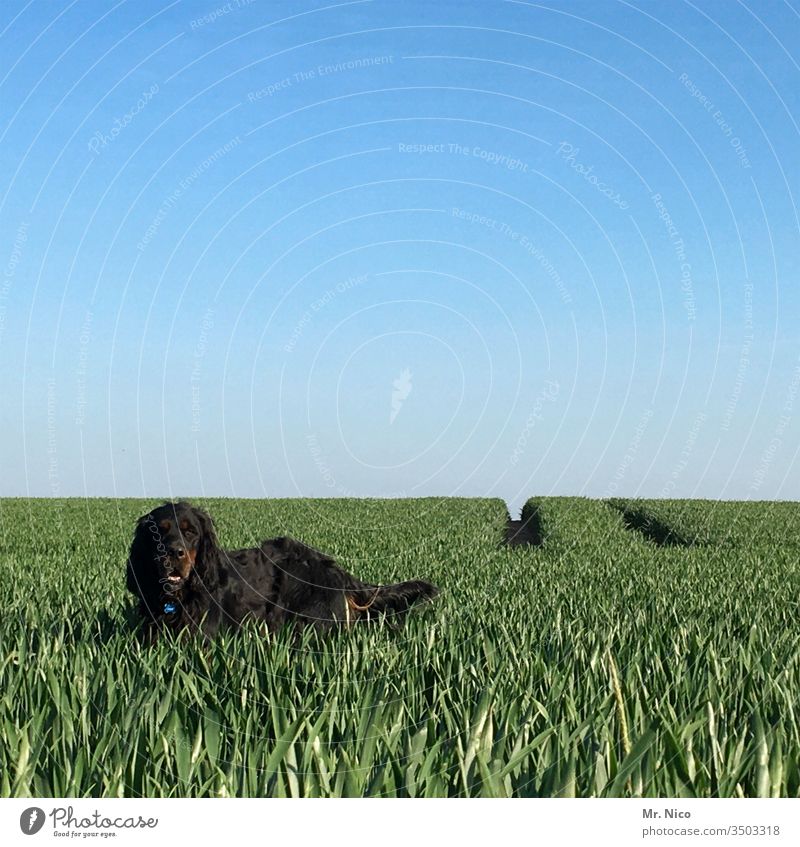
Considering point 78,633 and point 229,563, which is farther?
point 78,633

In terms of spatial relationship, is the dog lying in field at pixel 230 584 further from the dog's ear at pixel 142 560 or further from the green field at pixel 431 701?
the green field at pixel 431 701

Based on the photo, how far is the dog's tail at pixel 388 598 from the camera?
8.85 meters

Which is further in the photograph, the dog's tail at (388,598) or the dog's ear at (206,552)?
the dog's tail at (388,598)

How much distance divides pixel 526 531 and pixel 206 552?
28924 mm

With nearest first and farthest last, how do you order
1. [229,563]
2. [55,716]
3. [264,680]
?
1. [55,716]
2. [264,680]
3. [229,563]

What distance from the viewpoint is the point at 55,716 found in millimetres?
5207

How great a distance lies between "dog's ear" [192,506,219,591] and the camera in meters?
7.10

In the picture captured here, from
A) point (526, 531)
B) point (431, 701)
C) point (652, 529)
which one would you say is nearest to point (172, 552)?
point (431, 701)

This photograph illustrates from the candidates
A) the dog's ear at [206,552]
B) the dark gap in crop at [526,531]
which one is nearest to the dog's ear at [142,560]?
the dog's ear at [206,552]

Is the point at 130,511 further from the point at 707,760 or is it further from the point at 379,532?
the point at 707,760

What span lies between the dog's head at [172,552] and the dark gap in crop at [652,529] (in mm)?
18993

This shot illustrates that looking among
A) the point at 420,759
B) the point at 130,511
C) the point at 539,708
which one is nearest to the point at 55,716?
the point at 420,759
